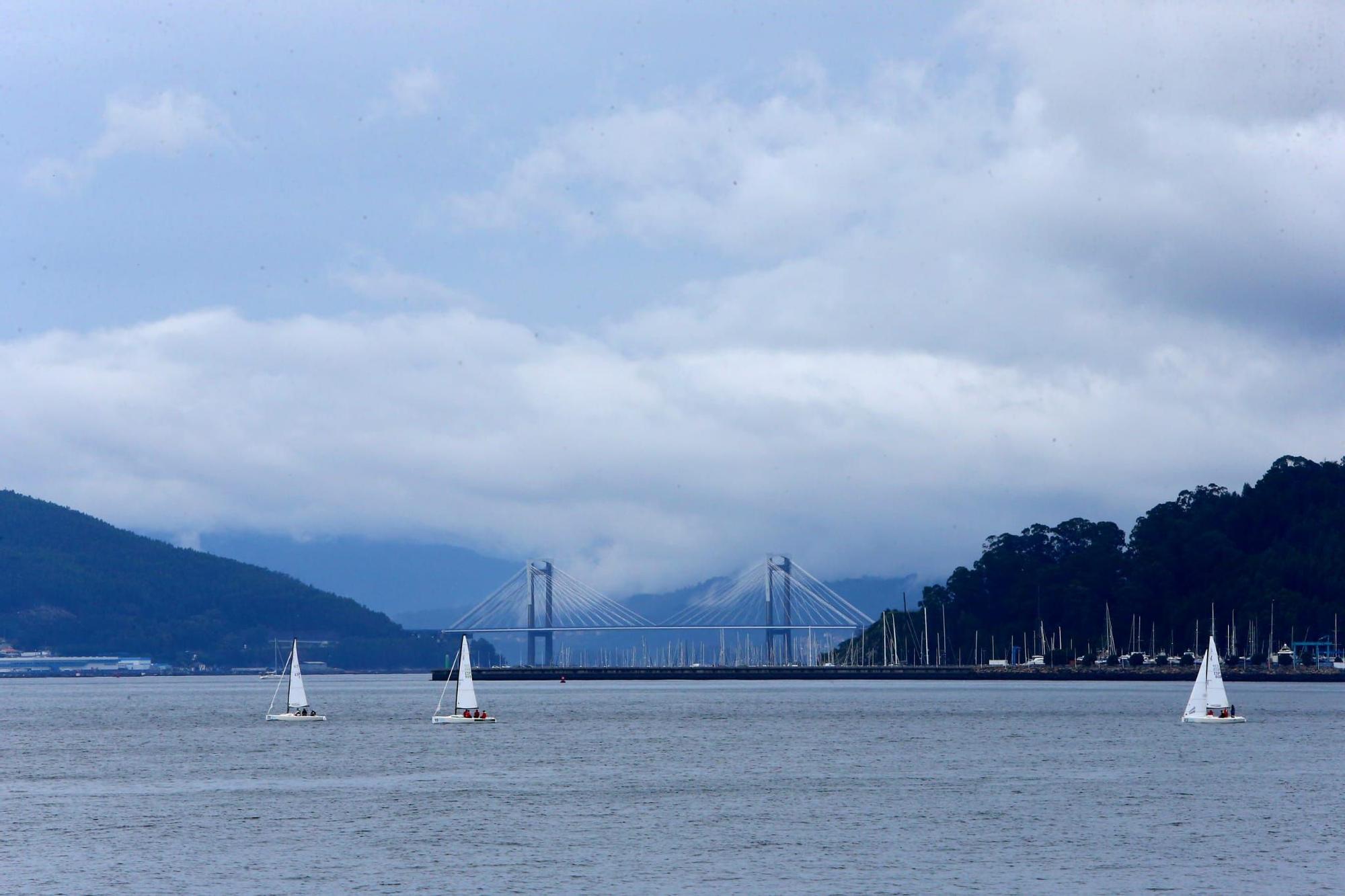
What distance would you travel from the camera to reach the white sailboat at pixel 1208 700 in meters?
96.5

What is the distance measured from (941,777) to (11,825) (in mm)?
33546

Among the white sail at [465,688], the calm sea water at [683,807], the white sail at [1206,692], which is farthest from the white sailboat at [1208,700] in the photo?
the white sail at [465,688]

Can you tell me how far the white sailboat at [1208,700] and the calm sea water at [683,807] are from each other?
2.04 meters

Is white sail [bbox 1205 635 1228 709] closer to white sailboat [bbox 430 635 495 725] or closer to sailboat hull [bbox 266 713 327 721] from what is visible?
white sailboat [bbox 430 635 495 725]

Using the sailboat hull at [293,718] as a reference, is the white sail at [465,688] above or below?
above

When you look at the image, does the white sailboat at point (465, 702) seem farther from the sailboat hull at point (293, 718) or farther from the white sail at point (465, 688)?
the sailboat hull at point (293, 718)

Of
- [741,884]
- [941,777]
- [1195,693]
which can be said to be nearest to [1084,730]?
[1195,693]

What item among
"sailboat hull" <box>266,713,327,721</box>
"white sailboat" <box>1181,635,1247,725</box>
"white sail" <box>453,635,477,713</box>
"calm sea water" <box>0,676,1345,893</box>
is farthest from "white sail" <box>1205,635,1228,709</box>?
"sailboat hull" <box>266,713,327,721</box>

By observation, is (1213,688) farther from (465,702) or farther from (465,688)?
(465,702)

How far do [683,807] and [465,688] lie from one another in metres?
44.3

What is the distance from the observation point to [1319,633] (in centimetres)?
18812

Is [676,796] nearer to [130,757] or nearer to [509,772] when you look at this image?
[509,772]

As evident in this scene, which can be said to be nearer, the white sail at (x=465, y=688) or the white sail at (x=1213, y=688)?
the white sail at (x=465, y=688)

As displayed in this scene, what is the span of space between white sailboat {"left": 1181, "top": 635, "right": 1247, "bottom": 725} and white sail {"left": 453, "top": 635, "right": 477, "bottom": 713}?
41279 millimetres
